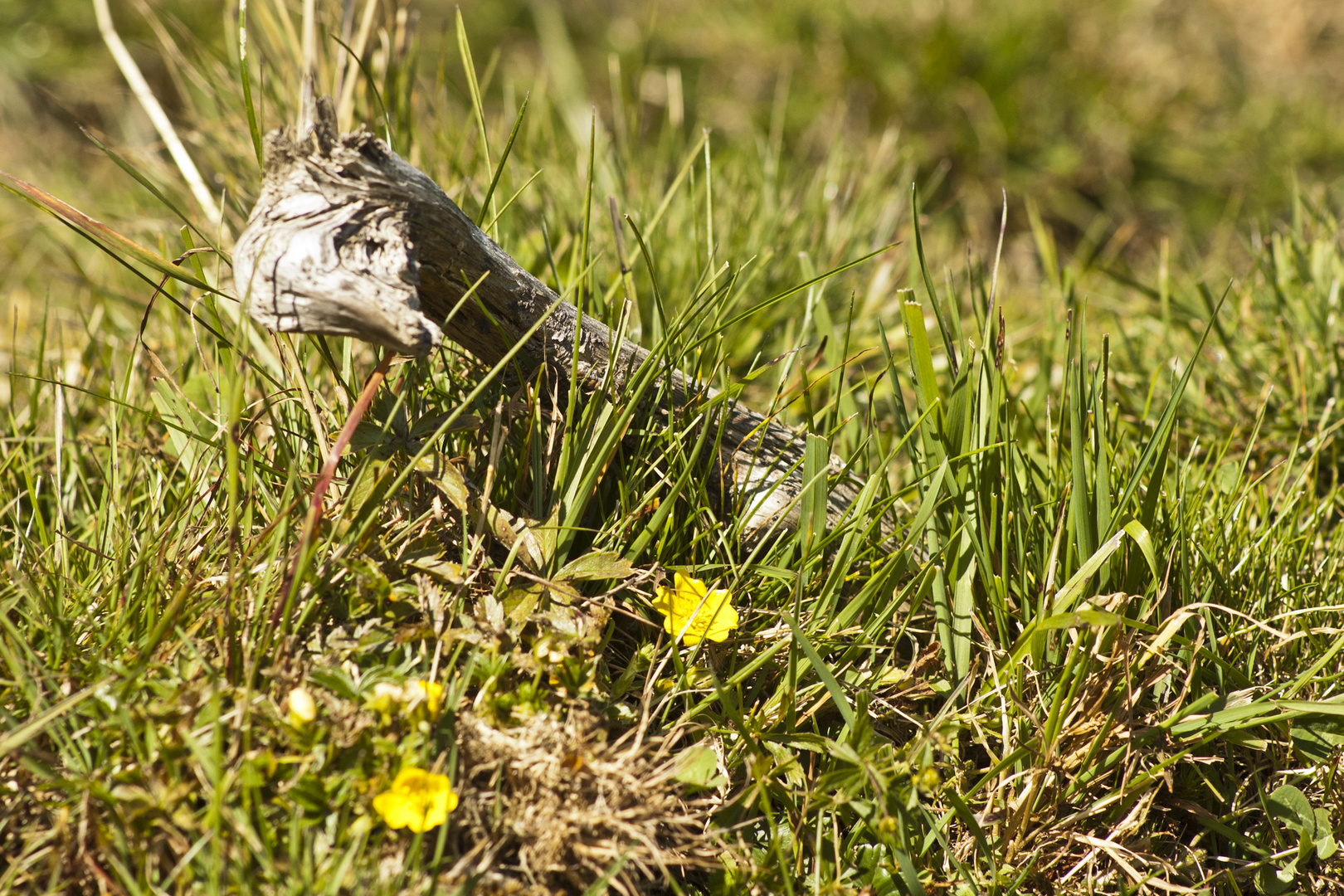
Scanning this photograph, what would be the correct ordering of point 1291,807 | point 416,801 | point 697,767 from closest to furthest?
point 416,801, point 697,767, point 1291,807

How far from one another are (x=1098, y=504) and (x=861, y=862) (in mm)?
687

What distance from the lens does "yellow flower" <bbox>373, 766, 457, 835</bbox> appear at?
3.67 feet

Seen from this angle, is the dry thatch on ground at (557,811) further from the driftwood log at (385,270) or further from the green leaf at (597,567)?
the driftwood log at (385,270)

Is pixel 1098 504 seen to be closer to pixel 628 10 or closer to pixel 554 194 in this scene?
pixel 554 194

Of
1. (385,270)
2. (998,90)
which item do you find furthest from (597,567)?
(998,90)

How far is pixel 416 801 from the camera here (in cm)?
113

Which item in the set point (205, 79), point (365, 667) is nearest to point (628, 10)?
point (205, 79)

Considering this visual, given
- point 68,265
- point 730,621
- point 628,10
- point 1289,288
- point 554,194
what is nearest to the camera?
point 730,621

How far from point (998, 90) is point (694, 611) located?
12.3ft

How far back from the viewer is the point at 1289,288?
2.36 metres

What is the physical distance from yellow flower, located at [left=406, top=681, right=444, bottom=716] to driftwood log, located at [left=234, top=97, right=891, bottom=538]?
450 mm

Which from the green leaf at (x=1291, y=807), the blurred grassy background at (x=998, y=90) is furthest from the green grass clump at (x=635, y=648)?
the blurred grassy background at (x=998, y=90)

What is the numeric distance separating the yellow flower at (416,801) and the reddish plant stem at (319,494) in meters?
0.28

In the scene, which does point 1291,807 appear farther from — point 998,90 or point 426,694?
point 998,90
